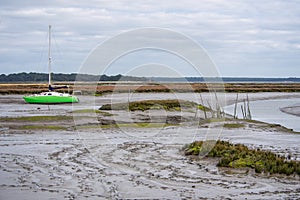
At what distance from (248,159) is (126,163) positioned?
4.70 m

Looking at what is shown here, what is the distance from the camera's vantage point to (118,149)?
2456cm

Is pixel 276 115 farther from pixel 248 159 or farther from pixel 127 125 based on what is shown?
pixel 248 159

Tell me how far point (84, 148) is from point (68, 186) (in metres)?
9.27

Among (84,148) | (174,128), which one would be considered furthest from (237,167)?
(174,128)

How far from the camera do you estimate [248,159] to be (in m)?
19.9

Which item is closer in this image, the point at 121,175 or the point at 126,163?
the point at 121,175

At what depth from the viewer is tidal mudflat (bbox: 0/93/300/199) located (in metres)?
14.9

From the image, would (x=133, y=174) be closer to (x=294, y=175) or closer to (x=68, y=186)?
(x=68, y=186)

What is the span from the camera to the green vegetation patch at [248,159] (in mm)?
18312

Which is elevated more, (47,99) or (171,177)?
(47,99)

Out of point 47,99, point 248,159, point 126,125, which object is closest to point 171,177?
point 248,159

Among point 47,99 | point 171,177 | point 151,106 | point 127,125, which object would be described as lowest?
point 171,177

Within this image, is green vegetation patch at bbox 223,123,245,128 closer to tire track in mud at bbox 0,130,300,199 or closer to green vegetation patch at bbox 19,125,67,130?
green vegetation patch at bbox 19,125,67,130

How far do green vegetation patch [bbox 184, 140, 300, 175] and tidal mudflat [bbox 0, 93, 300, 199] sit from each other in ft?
1.72
